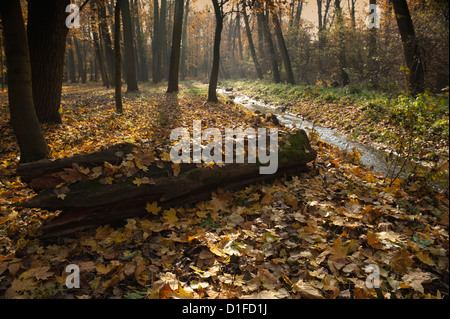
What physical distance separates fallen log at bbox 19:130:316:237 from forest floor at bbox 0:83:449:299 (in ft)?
0.49

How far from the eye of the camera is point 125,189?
3.12 m

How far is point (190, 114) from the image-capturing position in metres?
9.56

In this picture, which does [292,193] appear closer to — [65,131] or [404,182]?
[404,182]

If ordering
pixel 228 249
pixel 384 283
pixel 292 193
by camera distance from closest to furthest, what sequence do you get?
pixel 384 283 < pixel 228 249 < pixel 292 193

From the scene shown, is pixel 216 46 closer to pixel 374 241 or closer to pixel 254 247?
pixel 254 247

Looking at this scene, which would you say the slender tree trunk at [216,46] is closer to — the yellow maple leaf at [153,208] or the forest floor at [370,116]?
the forest floor at [370,116]

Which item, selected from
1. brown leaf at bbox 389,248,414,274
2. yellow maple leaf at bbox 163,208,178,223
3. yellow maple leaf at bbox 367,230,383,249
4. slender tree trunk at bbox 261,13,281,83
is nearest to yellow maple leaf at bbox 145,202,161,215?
yellow maple leaf at bbox 163,208,178,223

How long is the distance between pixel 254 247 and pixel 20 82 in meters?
4.40

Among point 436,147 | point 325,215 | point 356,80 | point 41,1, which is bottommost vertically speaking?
point 325,215

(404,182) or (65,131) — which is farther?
(65,131)

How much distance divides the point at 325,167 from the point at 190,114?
5858mm

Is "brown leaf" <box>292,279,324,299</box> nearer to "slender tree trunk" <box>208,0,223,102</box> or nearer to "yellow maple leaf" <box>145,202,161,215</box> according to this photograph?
"yellow maple leaf" <box>145,202,161,215</box>

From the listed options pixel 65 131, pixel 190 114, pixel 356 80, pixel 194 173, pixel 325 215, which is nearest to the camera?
pixel 325 215
